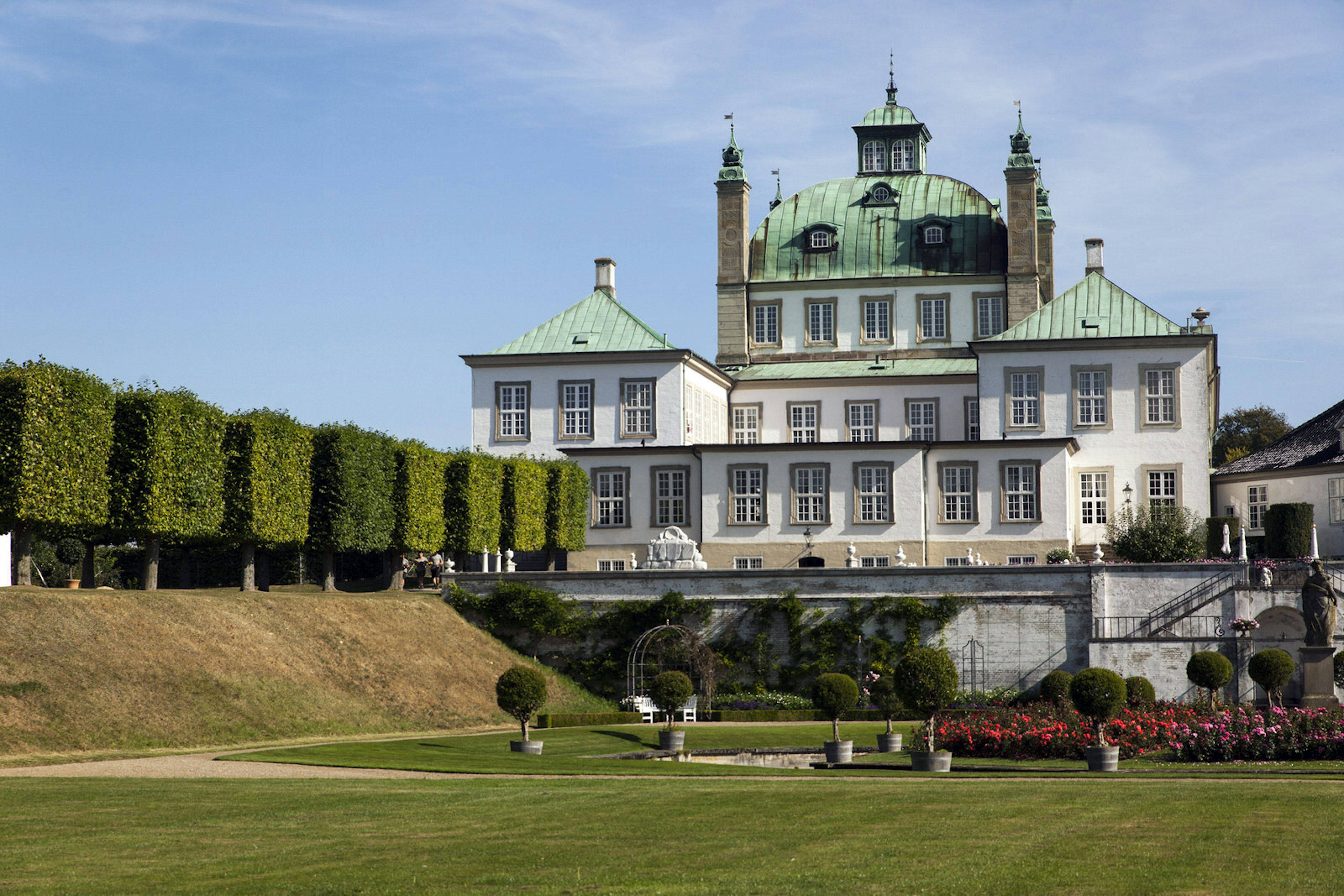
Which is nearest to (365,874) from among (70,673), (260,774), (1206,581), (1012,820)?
(1012,820)

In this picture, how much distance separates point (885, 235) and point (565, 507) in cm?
2043

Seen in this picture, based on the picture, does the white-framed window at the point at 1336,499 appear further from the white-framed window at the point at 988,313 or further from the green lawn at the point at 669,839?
the green lawn at the point at 669,839

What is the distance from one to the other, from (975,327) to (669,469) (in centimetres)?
1582

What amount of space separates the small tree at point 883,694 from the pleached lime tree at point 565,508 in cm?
1323

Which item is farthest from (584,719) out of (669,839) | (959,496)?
(669,839)

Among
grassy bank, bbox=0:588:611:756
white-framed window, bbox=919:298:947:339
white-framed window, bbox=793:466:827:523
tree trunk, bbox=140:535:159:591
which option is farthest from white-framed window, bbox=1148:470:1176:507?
tree trunk, bbox=140:535:159:591

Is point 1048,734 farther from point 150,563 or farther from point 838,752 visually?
point 150,563

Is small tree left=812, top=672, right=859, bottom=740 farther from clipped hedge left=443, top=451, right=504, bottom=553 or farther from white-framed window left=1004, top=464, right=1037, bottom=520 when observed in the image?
white-framed window left=1004, top=464, right=1037, bottom=520

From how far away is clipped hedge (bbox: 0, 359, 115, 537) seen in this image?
32.2 meters

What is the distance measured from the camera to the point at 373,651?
3791 cm

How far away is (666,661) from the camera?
4219cm

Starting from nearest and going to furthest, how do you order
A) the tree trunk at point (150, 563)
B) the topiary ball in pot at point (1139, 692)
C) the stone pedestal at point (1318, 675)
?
the topiary ball in pot at point (1139, 692) < the stone pedestal at point (1318, 675) < the tree trunk at point (150, 563)

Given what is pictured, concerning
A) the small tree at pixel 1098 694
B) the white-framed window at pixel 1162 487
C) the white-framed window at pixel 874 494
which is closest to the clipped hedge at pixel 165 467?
the small tree at pixel 1098 694

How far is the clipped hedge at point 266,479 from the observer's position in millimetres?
38531
